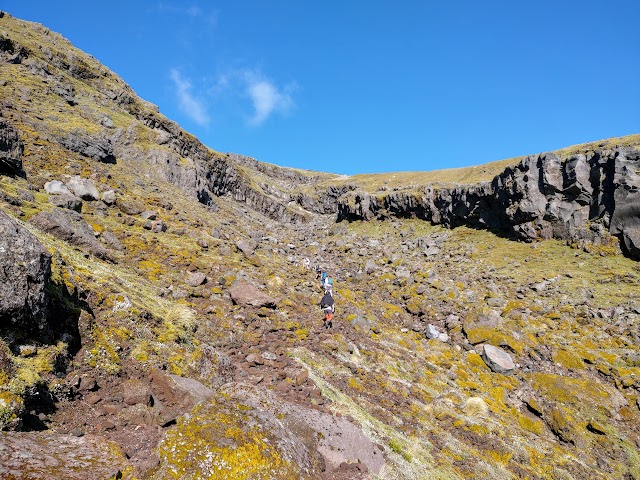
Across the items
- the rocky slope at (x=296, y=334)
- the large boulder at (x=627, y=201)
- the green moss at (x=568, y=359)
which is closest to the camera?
the rocky slope at (x=296, y=334)

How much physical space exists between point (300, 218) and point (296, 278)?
48038mm

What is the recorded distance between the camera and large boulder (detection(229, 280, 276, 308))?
1556 cm

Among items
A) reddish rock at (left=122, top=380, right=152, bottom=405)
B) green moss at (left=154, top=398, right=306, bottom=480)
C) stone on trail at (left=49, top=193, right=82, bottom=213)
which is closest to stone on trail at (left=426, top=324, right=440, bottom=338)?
green moss at (left=154, top=398, right=306, bottom=480)

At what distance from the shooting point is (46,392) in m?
6.48

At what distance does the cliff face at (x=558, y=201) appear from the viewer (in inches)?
1042

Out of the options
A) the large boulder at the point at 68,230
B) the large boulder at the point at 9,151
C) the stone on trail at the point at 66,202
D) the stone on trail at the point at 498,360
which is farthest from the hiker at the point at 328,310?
the large boulder at the point at 9,151

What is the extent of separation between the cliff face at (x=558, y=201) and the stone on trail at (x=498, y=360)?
1560cm

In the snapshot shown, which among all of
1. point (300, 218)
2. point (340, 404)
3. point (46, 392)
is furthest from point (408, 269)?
point (300, 218)

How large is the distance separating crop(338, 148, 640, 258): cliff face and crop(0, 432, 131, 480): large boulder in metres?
32.5

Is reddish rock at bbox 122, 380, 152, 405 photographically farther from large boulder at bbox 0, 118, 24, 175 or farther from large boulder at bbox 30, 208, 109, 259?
large boulder at bbox 0, 118, 24, 175

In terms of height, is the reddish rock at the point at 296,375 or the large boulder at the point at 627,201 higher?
the large boulder at the point at 627,201

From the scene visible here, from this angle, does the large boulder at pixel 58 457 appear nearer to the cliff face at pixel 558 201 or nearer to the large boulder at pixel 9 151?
the large boulder at pixel 9 151

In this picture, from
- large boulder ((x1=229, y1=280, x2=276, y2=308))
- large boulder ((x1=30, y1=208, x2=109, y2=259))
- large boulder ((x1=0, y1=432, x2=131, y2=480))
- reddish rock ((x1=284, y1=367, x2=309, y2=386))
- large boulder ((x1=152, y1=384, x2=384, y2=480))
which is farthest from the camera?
large boulder ((x1=229, y1=280, x2=276, y2=308))

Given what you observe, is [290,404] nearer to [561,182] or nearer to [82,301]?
[82,301]
